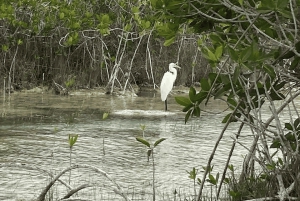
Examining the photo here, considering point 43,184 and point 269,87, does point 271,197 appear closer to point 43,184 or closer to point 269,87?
point 269,87

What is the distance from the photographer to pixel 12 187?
4.42 meters

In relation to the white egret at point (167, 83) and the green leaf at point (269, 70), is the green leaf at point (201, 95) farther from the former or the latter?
the white egret at point (167, 83)

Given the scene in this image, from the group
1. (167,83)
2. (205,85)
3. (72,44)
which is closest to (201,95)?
(205,85)

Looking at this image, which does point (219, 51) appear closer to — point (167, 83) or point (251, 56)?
point (251, 56)

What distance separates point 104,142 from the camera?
21.7 feet

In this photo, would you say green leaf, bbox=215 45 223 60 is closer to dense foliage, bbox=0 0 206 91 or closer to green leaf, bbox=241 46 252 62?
green leaf, bbox=241 46 252 62

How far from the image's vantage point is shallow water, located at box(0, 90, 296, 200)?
475 centimetres

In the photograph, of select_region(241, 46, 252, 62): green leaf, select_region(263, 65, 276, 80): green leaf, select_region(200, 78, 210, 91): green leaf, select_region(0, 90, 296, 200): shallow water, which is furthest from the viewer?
select_region(0, 90, 296, 200): shallow water

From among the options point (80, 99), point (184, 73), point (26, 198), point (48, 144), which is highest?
point (184, 73)

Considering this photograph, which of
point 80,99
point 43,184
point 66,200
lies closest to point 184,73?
point 80,99

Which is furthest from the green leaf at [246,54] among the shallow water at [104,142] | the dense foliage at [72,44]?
the dense foliage at [72,44]

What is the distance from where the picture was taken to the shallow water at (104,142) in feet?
15.6

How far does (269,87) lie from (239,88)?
0.25 meters

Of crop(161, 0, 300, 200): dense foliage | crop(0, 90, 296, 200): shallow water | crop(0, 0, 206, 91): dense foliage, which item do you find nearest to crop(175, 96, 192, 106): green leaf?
crop(161, 0, 300, 200): dense foliage
